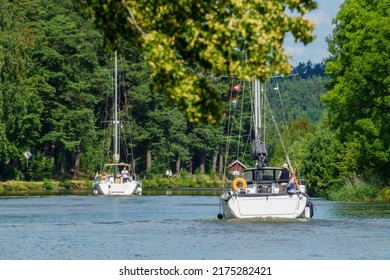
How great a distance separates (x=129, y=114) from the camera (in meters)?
136

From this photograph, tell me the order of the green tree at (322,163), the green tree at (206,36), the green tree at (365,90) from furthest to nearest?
the green tree at (322,163) < the green tree at (365,90) < the green tree at (206,36)

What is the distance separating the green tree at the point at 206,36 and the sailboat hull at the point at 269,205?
2916cm

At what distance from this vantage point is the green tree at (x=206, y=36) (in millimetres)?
16812

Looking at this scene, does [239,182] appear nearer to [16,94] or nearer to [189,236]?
[189,236]

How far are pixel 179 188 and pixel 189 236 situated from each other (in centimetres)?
8188

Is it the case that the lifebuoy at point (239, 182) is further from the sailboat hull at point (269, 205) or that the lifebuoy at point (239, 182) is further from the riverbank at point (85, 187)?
the riverbank at point (85, 187)

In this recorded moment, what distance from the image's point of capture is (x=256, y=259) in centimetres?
3172

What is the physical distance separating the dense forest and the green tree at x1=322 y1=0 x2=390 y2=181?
0.08 meters

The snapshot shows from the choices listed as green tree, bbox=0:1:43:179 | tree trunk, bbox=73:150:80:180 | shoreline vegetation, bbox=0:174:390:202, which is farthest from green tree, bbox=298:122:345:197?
tree trunk, bbox=73:150:80:180

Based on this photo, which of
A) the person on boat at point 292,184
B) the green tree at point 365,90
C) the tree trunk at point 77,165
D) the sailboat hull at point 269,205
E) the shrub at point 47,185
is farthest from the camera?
the tree trunk at point 77,165

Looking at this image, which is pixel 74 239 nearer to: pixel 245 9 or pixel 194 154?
pixel 245 9

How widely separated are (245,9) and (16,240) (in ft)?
78.3

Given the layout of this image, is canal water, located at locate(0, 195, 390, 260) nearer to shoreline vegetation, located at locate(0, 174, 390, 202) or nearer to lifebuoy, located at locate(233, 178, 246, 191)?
lifebuoy, located at locate(233, 178, 246, 191)

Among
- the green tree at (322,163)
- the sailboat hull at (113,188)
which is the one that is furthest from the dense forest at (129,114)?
the sailboat hull at (113,188)
